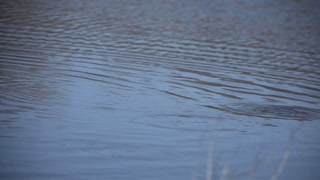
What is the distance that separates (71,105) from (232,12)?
1439 centimetres

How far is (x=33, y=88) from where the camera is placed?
10.3 m

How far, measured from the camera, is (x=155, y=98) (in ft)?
33.5

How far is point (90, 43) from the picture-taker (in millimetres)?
15156

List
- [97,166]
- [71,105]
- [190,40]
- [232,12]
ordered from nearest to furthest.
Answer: [97,166] < [71,105] < [190,40] < [232,12]

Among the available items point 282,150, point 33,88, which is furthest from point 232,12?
point 282,150

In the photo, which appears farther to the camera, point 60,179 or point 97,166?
point 97,166

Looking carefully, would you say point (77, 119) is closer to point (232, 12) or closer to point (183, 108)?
point (183, 108)

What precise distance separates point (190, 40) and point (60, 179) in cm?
1037

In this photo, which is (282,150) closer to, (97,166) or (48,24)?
(97,166)

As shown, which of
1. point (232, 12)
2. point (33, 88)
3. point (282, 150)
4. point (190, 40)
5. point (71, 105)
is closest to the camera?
point (282, 150)

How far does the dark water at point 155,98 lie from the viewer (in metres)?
7.11

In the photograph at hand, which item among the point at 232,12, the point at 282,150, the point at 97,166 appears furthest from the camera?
the point at 232,12

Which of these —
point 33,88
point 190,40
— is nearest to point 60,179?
point 33,88

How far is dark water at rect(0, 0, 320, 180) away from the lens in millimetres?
7105
